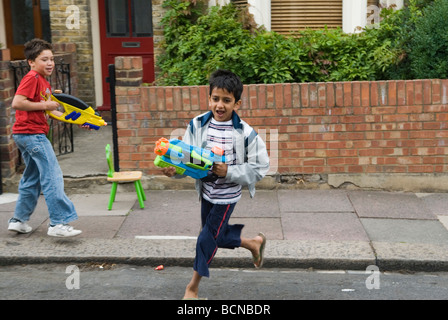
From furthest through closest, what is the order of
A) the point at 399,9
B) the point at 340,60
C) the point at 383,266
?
the point at 399,9
the point at 340,60
the point at 383,266

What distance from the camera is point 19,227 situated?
638cm

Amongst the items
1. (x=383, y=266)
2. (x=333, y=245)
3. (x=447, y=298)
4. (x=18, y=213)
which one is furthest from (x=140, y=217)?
(x=447, y=298)

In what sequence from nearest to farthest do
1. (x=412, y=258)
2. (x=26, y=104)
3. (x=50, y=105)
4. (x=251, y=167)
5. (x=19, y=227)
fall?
(x=251, y=167) < (x=412, y=258) < (x=26, y=104) < (x=50, y=105) < (x=19, y=227)

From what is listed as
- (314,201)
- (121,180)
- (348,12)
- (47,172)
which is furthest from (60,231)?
(348,12)

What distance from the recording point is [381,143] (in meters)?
7.74

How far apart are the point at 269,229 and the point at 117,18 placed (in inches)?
233

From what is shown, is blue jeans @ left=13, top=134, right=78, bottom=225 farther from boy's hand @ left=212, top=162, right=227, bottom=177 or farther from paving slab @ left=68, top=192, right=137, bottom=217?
boy's hand @ left=212, top=162, right=227, bottom=177

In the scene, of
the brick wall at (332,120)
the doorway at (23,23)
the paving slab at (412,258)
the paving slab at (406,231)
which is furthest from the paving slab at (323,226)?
the doorway at (23,23)

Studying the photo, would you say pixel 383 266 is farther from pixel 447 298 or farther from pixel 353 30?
pixel 353 30

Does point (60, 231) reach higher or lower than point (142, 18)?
lower

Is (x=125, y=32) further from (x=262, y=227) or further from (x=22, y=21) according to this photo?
(x=262, y=227)

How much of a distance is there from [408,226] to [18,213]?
3728 millimetres

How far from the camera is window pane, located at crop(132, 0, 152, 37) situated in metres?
11.0

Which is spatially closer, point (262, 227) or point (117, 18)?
point (262, 227)
